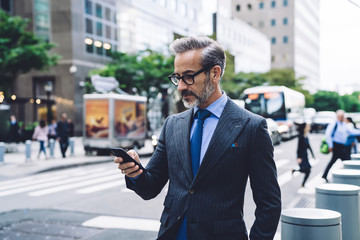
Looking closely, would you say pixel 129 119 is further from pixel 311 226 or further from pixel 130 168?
pixel 130 168

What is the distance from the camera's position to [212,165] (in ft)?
7.43

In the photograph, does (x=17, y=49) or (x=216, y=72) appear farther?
(x=17, y=49)

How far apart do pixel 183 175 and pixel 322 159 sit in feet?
52.2

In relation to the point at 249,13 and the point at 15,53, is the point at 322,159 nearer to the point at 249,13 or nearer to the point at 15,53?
the point at 15,53

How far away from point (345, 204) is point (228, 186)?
9.45 ft

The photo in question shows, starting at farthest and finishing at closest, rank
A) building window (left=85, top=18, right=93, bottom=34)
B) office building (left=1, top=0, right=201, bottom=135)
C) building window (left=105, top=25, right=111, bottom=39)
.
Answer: building window (left=105, top=25, right=111, bottom=39) < building window (left=85, top=18, right=93, bottom=34) < office building (left=1, top=0, right=201, bottom=135)

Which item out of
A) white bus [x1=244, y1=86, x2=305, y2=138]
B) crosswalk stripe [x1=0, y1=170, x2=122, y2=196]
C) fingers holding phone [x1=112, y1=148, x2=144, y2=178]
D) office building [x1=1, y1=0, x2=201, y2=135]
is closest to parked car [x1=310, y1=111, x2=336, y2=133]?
white bus [x1=244, y1=86, x2=305, y2=138]

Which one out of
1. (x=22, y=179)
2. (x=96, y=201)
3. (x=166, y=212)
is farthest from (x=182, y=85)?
(x=22, y=179)

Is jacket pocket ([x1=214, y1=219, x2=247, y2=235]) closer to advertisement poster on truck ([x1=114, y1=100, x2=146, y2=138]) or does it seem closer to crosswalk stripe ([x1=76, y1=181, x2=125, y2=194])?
crosswalk stripe ([x1=76, y1=181, x2=125, y2=194])

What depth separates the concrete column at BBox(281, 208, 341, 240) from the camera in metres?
3.41

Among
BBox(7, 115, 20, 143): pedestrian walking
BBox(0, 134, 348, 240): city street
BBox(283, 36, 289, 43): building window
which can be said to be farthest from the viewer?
BBox(283, 36, 289, 43): building window

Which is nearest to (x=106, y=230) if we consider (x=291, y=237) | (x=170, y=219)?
(x=291, y=237)

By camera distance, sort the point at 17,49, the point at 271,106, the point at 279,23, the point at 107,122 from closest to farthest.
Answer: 1. the point at 107,122
2. the point at 17,49
3. the point at 271,106
4. the point at 279,23

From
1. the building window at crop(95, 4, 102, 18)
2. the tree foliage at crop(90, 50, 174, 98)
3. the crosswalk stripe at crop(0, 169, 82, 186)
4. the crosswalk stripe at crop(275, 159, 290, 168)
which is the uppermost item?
the building window at crop(95, 4, 102, 18)
